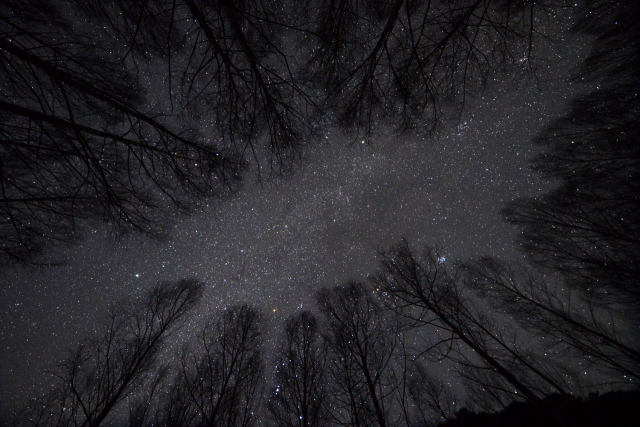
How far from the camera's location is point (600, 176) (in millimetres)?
4777

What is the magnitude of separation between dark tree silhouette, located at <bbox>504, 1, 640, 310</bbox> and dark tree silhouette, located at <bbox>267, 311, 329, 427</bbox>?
722 cm

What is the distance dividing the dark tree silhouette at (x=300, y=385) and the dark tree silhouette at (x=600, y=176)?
7.22 m

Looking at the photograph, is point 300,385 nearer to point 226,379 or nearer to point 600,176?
point 226,379

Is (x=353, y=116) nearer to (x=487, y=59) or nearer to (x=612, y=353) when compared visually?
(x=487, y=59)

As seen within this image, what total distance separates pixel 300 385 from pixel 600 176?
9.10 metres

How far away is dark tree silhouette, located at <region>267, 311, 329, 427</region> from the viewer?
520 centimetres

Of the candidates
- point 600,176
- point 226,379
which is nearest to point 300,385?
point 226,379

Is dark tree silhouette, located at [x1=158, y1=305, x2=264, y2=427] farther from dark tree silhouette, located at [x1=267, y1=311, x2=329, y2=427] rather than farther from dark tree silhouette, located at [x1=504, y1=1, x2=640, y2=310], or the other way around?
dark tree silhouette, located at [x1=504, y1=1, x2=640, y2=310]

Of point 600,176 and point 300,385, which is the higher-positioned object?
point 600,176

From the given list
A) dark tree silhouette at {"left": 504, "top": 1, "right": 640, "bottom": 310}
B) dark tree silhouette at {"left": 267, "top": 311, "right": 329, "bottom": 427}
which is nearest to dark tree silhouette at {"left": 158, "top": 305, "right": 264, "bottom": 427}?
dark tree silhouette at {"left": 267, "top": 311, "right": 329, "bottom": 427}

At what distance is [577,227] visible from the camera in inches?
208

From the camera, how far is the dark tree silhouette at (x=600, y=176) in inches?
173

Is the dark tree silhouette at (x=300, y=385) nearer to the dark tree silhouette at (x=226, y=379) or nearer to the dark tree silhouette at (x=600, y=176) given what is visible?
the dark tree silhouette at (x=226, y=379)

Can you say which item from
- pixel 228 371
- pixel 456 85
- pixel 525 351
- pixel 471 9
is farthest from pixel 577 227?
pixel 228 371
